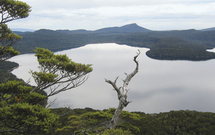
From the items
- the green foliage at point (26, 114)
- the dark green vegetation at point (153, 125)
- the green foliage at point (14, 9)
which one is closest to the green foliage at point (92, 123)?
the dark green vegetation at point (153, 125)

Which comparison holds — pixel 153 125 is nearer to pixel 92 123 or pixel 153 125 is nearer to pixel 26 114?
pixel 92 123

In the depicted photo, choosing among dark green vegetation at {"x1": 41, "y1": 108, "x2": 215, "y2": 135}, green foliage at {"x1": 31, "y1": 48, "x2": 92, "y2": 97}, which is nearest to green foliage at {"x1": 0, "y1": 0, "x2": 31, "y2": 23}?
green foliage at {"x1": 31, "y1": 48, "x2": 92, "y2": 97}

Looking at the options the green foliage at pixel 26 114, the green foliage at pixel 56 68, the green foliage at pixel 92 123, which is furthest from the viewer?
the green foliage at pixel 92 123

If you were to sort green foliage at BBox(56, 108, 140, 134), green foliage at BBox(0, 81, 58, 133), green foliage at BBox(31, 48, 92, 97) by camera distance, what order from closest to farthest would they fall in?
1. green foliage at BBox(0, 81, 58, 133)
2. green foliage at BBox(31, 48, 92, 97)
3. green foliage at BBox(56, 108, 140, 134)

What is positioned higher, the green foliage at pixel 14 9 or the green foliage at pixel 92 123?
the green foliage at pixel 14 9

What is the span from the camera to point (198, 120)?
646 inches

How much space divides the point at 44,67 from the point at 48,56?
195cm

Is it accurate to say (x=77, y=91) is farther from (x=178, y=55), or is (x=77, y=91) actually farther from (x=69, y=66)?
(x=178, y=55)

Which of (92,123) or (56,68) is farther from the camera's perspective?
(92,123)

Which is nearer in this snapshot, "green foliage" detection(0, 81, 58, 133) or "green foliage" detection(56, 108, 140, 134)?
"green foliage" detection(0, 81, 58, 133)

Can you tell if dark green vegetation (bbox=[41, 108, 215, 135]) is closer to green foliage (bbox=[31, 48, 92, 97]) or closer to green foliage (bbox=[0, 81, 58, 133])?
green foliage (bbox=[31, 48, 92, 97])

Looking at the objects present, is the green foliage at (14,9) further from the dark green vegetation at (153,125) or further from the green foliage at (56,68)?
the dark green vegetation at (153,125)

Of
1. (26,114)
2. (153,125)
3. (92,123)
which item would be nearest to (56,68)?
(26,114)

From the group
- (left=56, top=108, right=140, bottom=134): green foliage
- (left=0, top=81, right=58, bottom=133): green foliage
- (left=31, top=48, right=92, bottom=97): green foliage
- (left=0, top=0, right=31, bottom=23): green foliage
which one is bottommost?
(left=56, top=108, right=140, bottom=134): green foliage
